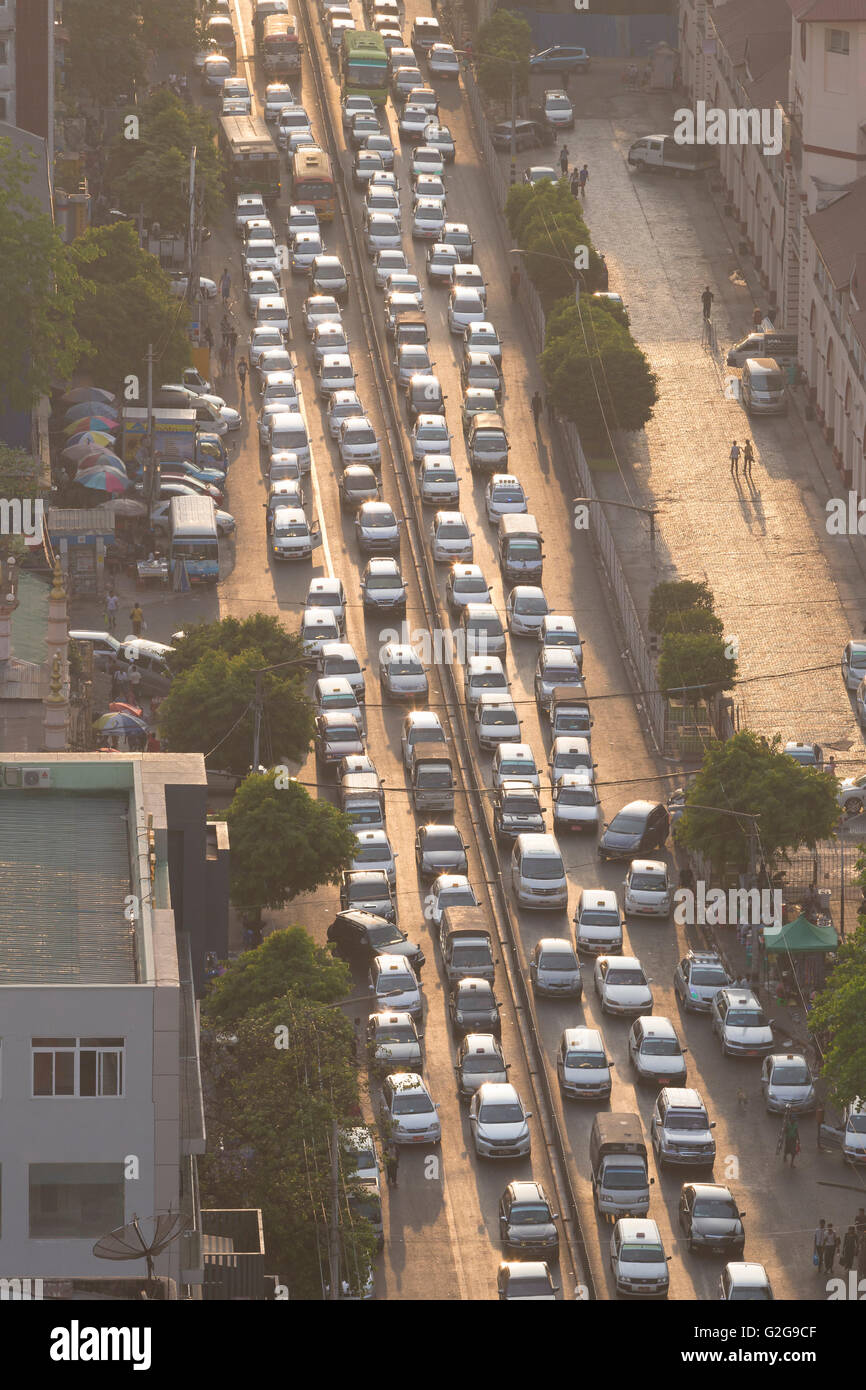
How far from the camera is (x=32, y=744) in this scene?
7512cm

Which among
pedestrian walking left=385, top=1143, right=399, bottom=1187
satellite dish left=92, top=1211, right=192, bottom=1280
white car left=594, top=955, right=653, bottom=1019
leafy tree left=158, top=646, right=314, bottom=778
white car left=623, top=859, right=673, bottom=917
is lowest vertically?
satellite dish left=92, top=1211, right=192, bottom=1280

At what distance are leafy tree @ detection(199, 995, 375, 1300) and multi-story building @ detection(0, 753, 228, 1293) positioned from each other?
9737 mm

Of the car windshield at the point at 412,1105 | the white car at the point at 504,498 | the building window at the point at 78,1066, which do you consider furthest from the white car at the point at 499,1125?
the white car at the point at 504,498

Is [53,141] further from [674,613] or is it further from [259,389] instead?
[674,613]

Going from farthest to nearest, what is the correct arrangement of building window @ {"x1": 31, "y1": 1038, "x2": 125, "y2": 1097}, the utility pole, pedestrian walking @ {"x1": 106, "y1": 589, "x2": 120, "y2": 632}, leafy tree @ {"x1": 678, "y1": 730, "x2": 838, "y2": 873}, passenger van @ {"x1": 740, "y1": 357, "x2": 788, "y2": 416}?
passenger van @ {"x1": 740, "y1": 357, "x2": 788, "y2": 416}, pedestrian walking @ {"x1": 106, "y1": 589, "x2": 120, "y2": 632}, leafy tree @ {"x1": 678, "y1": 730, "x2": 838, "y2": 873}, the utility pole, building window @ {"x1": 31, "y1": 1038, "x2": 125, "y2": 1097}

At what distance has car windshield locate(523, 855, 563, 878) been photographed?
82.8 m

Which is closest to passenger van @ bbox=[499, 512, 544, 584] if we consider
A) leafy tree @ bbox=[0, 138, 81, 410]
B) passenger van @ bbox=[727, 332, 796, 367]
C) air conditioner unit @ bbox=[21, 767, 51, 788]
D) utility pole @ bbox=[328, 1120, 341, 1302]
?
leafy tree @ bbox=[0, 138, 81, 410]

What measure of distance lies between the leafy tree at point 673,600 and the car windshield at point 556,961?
67.0 ft

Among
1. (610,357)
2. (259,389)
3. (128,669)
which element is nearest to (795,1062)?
(128,669)

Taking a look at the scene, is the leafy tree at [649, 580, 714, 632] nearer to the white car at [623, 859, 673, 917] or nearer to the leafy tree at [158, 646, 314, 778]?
the white car at [623, 859, 673, 917]

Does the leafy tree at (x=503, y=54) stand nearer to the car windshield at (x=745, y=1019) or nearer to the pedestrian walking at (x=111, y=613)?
the pedestrian walking at (x=111, y=613)

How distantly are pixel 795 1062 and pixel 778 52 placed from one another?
252 ft

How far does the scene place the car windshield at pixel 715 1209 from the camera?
66062 millimetres

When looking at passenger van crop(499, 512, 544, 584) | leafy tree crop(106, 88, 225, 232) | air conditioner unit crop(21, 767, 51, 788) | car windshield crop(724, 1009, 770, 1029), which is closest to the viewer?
air conditioner unit crop(21, 767, 51, 788)
